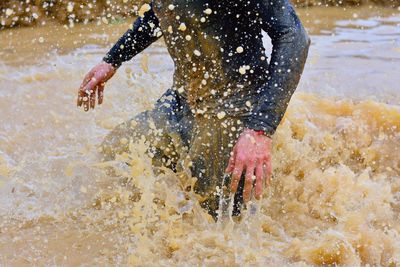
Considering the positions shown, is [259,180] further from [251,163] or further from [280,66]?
[280,66]

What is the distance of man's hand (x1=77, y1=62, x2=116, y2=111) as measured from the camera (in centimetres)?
283

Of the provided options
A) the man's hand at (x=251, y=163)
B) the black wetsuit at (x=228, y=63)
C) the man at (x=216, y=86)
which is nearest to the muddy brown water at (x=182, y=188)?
the man at (x=216, y=86)

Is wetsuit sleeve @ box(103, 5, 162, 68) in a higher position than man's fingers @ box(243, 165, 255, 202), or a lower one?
higher

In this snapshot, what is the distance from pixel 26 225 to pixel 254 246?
41.5 inches

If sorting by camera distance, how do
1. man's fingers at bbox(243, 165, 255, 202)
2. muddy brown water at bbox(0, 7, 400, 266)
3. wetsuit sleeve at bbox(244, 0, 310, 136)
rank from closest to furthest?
man's fingers at bbox(243, 165, 255, 202) → wetsuit sleeve at bbox(244, 0, 310, 136) → muddy brown water at bbox(0, 7, 400, 266)

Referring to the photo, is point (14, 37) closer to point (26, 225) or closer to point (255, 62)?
point (26, 225)

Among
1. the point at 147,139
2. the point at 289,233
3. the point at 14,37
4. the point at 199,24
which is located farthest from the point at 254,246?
the point at 14,37

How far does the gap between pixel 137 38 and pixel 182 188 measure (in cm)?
76

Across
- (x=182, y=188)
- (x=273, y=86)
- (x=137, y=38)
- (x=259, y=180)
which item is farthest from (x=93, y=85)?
(x=259, y=180)

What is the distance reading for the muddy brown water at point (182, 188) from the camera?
2449mm

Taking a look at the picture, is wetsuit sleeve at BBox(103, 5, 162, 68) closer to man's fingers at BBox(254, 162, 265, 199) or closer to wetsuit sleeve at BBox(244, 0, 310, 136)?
wetsuit sleeve at BBox(244, 0, 310, 136)

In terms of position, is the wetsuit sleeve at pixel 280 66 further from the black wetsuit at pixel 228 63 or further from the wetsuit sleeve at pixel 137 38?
the wetsuit sleeve at pixel 137 38

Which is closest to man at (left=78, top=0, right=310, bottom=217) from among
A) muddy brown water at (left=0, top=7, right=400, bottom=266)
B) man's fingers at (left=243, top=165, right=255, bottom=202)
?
man's fingers at (left=243, top=165, right=255, bottom=202)

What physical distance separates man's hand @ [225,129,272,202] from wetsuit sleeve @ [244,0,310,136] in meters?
0.07
